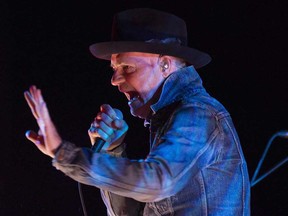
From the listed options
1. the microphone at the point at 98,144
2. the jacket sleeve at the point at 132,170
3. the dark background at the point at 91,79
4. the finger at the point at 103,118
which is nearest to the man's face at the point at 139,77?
the finger at the point at 103,118

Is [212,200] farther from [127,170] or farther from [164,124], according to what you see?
[127,170]

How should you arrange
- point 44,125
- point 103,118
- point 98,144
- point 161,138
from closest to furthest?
point 44,125 < point 161,138 < point 98,144 < point 103,118

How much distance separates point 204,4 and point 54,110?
56.4 inches

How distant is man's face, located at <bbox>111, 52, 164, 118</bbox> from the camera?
5.86ft

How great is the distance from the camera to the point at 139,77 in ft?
5.86

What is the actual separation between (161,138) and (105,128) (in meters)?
0.41

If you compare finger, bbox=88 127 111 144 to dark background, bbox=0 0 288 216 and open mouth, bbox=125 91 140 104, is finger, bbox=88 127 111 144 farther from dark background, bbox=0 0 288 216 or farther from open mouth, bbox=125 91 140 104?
dark background, bbox=0 0 288 216

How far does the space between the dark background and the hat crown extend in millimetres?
1700

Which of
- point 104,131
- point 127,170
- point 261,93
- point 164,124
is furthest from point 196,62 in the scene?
point 261,93

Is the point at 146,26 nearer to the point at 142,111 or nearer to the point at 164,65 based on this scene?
the point at 164,65

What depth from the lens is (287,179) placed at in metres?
3.54

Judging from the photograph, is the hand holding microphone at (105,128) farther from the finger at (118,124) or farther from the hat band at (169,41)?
the hat band at (169,41)

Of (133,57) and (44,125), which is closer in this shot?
(44,125)

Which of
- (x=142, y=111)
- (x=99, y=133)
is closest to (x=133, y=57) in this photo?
(x=142, y=111)
